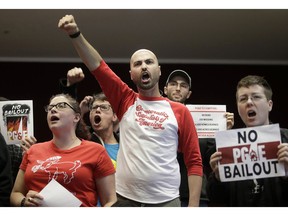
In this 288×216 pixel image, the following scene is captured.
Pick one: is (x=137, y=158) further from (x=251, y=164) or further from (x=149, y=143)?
(x=251, y=164)

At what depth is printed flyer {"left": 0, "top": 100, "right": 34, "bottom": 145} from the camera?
252 cm

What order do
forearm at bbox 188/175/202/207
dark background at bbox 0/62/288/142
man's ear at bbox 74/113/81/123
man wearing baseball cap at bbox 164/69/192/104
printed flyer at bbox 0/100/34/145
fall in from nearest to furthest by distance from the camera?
forearm at bbox 188/175/202/207 → man's ear at bbox 74/113/81/123 → printed flyer at bbox 0/100/34/145 → man wearing baseball cap at bbox 164/69/192/104 → dark background at bbox 0/62/288/142

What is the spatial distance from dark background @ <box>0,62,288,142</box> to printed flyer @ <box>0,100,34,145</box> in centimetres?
279

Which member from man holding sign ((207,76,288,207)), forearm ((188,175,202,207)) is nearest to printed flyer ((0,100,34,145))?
forearm ((188,175,202,207))

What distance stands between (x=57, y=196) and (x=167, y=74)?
3438mm

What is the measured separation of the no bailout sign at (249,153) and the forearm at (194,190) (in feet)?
0.58

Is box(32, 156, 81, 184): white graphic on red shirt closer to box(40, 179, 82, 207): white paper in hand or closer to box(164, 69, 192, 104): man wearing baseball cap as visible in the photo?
box(40, 179, 82, 207): white paper in hand

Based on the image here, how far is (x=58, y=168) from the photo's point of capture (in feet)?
6.91

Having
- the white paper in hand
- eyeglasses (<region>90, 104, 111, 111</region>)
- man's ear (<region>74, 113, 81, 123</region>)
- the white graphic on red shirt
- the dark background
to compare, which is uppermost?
the dark background

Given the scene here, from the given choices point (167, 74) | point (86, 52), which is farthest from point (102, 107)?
point (167, 74)

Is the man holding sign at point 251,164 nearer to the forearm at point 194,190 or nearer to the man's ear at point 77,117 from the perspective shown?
the forearm at point 194,190

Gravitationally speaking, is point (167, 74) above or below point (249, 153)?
above

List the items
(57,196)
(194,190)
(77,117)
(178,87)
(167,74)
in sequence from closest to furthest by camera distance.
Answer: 1. (57,196)
2. (194,190)
3. (77,117)
4. (178,87)
5. (167,74)

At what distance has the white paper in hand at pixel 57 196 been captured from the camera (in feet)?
6.66
